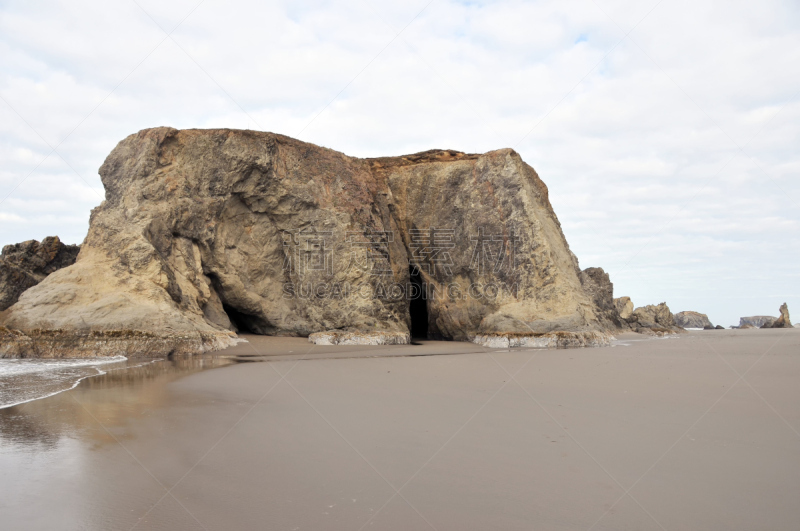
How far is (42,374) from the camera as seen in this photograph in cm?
656

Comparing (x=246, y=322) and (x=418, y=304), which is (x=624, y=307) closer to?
(x=418, y=304)

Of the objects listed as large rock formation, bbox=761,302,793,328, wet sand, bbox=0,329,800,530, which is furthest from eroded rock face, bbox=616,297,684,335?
wet sand, bbox=0,329,800,530

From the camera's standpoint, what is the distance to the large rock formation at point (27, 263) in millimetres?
14000

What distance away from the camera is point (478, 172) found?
19047 millimetres

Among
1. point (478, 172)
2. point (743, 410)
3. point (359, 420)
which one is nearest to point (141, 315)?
point (359, 420)

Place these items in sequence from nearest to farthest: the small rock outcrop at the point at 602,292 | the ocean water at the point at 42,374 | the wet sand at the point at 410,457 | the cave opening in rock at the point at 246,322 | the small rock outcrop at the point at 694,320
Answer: the wet sand at the point at 410,457, the ocean water at the point at 42,374, the cave opening in rock at the point at 246,322, the small rock outcrop at the point at 602,292, the small rock outcrop at the point at 694,320

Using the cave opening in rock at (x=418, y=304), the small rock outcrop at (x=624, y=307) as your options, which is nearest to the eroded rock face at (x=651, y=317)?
the small rock outcrop at (x=624, y=307)

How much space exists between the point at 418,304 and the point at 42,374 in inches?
641

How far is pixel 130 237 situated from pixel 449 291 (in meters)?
10.7

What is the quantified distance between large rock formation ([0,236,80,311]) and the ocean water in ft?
22.8

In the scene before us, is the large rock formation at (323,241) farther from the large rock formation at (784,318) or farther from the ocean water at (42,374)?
the large rock formation at (784,318)

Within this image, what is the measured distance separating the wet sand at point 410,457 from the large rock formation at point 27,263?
1134 centimetres

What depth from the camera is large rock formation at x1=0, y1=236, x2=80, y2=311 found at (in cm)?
1400

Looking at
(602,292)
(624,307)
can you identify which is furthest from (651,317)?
(602,292)
